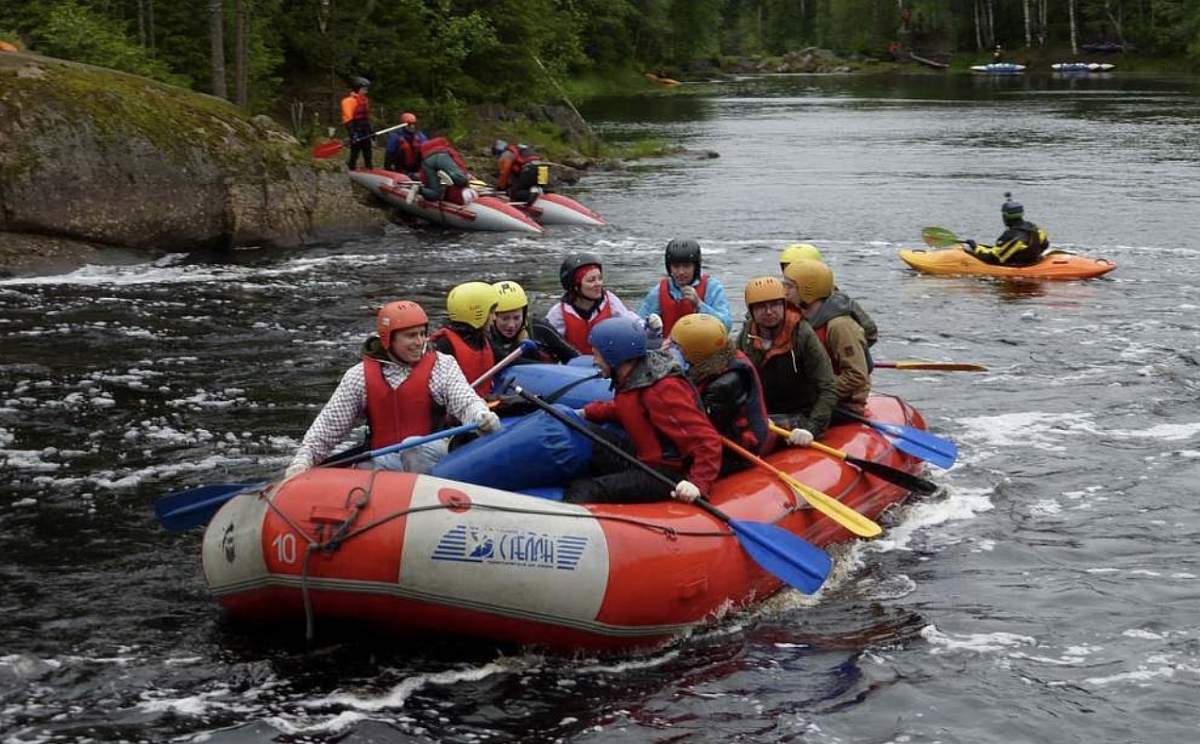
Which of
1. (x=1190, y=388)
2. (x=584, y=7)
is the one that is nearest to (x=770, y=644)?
(x=1190, y=388)

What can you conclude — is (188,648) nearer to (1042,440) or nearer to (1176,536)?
(1176,536)

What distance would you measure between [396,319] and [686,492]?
1.77 m

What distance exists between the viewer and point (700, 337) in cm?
772

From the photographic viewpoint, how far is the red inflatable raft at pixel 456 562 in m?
6.54

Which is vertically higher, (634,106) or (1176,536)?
(634,106)

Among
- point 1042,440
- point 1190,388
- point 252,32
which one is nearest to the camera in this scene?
point 1042,440

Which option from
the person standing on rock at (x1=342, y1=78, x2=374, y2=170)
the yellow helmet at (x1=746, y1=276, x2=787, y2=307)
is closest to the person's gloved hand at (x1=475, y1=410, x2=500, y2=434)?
the yellow helmet at (x1=746, y1=276, x2=787, y2=307)

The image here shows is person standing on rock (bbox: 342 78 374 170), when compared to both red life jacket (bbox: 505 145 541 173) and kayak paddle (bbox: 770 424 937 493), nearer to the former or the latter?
red life jacket (bbox: 505 145 541 173)

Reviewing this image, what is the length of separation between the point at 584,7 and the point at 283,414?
54.4 m

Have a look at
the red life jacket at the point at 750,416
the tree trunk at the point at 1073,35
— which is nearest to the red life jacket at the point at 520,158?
the red life jacket at the point at 750,416

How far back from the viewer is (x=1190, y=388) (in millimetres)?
12781

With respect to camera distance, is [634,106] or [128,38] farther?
[634,106]

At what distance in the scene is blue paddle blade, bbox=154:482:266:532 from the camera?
7.61 meters

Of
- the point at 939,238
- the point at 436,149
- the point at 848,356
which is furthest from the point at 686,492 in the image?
the point at 436,149
